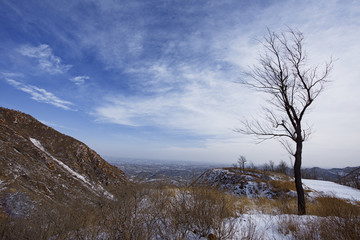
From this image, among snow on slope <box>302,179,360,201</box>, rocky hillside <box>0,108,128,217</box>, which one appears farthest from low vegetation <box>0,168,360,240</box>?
snow on slope <box>302,179,360,201</box>

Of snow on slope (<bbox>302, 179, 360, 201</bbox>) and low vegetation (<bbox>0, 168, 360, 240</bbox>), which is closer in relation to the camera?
low vegetation (<bbox>0, 168, 360, 240</bbox>)

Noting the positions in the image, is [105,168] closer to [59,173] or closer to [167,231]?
[59,173]

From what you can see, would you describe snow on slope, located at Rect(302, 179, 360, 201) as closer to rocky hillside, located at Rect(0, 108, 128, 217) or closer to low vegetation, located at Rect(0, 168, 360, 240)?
low vegetation, located at Rect(0, 168, 360, 240)

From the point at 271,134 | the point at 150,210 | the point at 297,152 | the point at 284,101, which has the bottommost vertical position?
the point at 150,210

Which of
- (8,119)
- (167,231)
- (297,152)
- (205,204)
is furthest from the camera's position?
(8,119)

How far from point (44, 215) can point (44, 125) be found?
48995 millimetres

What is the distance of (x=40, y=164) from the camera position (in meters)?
29.5

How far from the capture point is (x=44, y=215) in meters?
3.48

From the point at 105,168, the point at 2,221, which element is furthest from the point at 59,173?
the point at 2,221

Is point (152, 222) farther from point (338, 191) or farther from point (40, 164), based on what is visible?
point (40, 164)

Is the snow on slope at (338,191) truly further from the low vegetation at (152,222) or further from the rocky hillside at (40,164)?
the rocky hillside at (40,164)

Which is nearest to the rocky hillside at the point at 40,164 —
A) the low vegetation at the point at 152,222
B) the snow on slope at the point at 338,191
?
the low vegetation at the point at 152,222

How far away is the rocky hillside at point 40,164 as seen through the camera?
19.6m

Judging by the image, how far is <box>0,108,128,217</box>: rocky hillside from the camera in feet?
64.2
